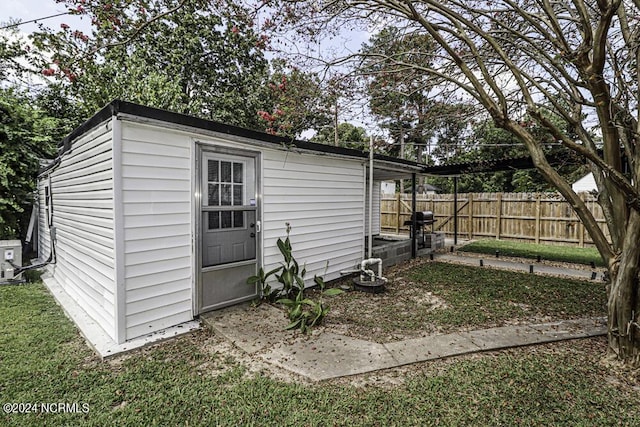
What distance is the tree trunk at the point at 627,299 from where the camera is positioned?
9.32 feet

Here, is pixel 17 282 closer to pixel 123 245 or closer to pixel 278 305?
pixel 123 245

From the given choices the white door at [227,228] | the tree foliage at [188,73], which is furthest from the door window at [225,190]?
the tree foliage at [188,73]

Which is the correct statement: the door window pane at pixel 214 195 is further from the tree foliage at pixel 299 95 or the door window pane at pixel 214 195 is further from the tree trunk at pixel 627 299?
the tree trunk at pixel 627 299

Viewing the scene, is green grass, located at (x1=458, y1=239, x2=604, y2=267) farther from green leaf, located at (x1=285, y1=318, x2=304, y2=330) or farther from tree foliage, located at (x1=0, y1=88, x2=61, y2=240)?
tree foliage, located at (x1=0, y1=88, x2=61, y2=240)

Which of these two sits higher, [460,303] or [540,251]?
[540,251]

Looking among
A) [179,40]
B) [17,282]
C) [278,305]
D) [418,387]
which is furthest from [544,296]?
[179,40]

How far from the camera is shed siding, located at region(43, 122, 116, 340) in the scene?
3.38 meters

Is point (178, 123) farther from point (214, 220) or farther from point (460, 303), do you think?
point (460, 303)

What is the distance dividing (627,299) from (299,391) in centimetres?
321

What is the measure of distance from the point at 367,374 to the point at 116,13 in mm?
5186

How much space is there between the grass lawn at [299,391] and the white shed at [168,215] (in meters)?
0.48

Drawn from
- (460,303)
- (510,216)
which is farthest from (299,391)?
(510,216)

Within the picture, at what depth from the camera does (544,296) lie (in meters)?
5.03

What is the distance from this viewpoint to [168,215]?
140 inches
